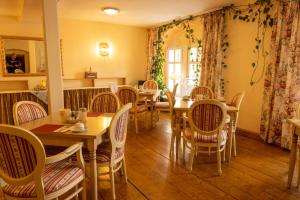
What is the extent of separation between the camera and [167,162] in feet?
10.1

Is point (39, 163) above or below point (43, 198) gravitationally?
above

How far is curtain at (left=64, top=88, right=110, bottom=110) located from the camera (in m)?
5.15

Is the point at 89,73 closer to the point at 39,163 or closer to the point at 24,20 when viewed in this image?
the point at 24,20

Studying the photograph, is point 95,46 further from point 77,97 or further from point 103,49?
point 77,97

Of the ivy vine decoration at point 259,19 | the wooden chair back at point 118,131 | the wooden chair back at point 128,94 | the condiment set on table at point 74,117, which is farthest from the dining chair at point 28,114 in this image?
the ivy vine decoration at point 259,19

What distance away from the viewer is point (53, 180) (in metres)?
1.63

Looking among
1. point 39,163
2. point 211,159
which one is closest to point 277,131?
point 211,159

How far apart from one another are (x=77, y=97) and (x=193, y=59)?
3.07 metres

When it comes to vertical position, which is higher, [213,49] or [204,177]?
[213,49]

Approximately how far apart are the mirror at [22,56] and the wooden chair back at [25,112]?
326 centimetres

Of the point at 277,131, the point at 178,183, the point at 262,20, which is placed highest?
the point at 262,20

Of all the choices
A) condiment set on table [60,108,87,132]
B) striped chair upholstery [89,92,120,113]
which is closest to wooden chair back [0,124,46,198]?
condiment set on table [60,108,87,132]

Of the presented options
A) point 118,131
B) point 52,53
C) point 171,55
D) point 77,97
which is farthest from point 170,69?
point 118,131

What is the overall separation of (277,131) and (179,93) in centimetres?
315
